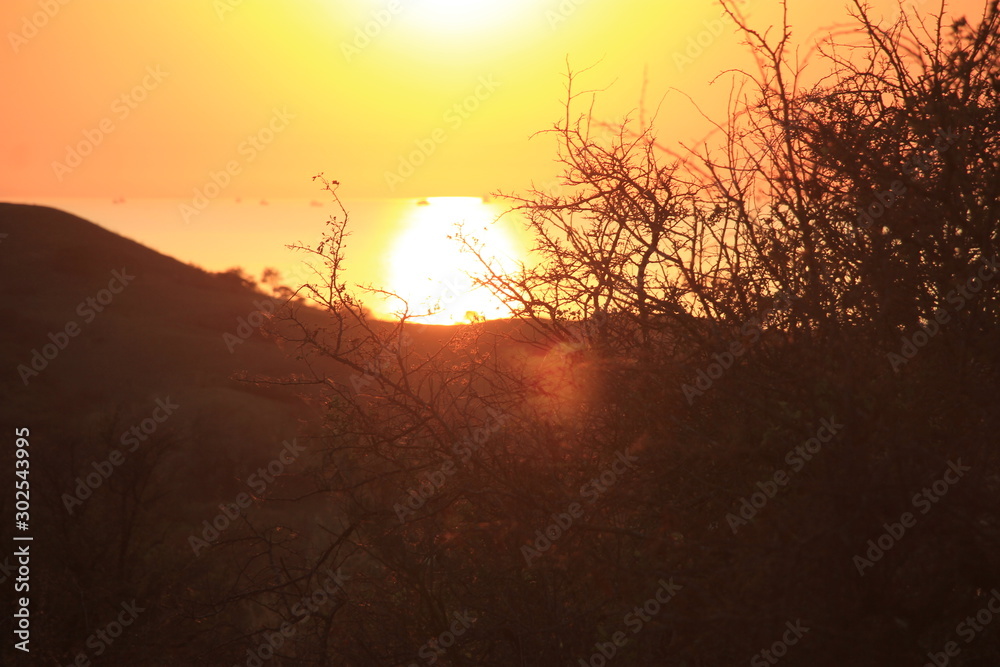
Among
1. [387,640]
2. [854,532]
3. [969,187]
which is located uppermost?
[969,187]

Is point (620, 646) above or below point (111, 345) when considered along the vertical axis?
above

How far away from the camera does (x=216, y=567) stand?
2034 centimetres

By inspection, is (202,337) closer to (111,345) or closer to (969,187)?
(111,345)

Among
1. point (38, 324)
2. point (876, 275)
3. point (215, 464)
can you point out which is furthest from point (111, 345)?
point (876, 275)

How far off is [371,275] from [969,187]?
4.16m

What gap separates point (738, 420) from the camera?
14.4 ft

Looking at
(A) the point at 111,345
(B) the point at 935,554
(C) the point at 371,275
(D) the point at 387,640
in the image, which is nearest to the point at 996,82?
(B) the point at 935,554

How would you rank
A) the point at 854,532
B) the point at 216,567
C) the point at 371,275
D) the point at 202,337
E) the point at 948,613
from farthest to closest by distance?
the point at 202,337 < the point at 216,567 < the point at 371,275 < the point at 948,613 < the point at 854,532

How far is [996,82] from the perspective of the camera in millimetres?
4613

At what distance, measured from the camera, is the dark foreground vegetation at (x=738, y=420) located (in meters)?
3.77

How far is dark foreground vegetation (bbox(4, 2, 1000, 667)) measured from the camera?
377 centimetres

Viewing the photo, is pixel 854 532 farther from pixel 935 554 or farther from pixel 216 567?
pixel 216 567

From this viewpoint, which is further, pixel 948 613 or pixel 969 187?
pixel 969 187

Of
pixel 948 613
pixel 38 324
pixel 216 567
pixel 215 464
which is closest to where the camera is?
pixel 948 613
